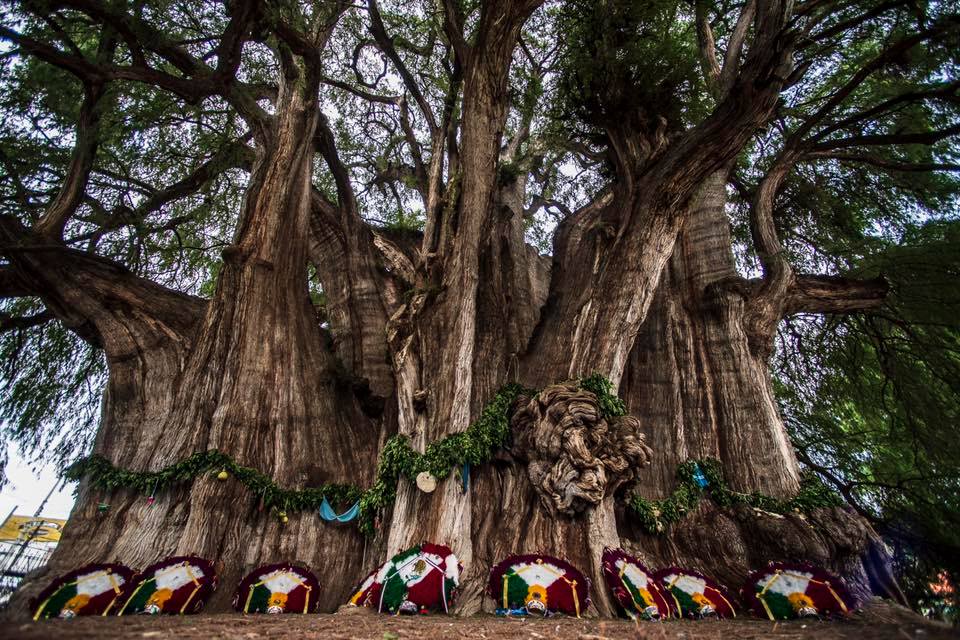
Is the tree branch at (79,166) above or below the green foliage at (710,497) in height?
above

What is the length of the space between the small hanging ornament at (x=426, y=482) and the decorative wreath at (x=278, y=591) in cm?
95

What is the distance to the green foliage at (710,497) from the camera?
3.73 m

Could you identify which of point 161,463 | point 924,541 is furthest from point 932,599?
point 161,463

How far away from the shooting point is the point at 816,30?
5.71 m

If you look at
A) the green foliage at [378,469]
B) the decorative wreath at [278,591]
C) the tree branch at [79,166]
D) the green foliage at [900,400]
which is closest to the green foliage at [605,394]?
the green foliage at [378,469]

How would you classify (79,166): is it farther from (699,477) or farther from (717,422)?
(717,422)

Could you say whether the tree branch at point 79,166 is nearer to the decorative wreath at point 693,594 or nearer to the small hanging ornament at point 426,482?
the small hanging ornament at point 426,482

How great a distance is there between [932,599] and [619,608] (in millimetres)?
3637

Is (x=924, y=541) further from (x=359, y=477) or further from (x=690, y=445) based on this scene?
(x=359, y=477)

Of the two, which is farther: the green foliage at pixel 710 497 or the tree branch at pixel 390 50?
the tree branch at pixel 390 50

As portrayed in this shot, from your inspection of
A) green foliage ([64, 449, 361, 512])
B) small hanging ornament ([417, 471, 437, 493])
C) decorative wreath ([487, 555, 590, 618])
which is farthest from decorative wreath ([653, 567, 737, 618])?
green foliage ([64, 449, 361, 512])

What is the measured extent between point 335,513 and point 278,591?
898mm

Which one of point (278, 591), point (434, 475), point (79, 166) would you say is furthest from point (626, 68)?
point (278, 591)

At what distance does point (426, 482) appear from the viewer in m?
3.43
